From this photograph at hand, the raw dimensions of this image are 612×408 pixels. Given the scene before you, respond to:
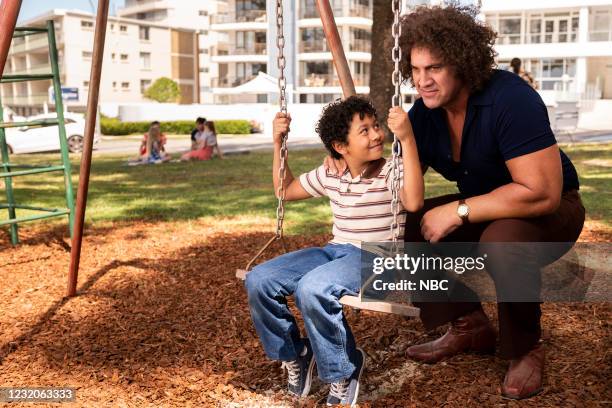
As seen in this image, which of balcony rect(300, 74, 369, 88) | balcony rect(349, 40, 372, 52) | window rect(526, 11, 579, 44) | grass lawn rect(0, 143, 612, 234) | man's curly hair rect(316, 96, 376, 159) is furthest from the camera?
balcony rect(349, 40, 372, 52)

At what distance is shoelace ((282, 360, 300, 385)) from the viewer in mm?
2990

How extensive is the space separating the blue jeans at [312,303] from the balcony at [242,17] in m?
50.6

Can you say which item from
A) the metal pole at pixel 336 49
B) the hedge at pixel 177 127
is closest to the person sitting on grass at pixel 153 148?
the metal pole at pixel 336 49

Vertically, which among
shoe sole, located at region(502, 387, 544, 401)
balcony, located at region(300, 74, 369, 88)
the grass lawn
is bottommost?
the grass lawn

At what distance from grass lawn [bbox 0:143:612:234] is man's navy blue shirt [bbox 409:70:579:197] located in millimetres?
3366

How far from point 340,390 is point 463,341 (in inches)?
30.2

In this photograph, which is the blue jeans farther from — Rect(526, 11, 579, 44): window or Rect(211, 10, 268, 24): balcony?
Rect(211, 10, 268, 24): balcony

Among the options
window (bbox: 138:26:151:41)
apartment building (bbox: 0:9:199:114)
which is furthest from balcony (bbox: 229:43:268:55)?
window (bbox: 138:26:151:41)

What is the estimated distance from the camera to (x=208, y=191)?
9.66 meters

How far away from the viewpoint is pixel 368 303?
8.91 ft

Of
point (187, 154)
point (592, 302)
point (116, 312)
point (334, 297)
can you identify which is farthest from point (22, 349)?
point (187, 154)

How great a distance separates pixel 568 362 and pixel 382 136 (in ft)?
4.38

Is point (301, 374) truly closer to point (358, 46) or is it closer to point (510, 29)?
point (510, 29)

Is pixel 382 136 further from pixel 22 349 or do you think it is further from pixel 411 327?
pixel 22 349
